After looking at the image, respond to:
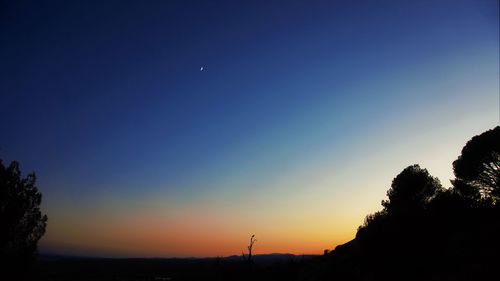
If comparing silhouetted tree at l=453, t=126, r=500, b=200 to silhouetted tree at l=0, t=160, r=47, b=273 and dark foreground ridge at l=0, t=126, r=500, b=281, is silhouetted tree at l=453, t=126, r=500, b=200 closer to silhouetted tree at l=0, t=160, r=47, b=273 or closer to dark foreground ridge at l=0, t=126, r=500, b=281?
dark foreground ridge at l=0, t=126, r=500, b=281

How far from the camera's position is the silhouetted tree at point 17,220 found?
91.6 feet

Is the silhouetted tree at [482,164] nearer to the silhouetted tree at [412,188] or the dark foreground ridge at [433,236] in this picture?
the dark foreground ridge at [433,236]

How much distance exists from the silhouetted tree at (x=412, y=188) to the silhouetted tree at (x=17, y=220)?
47.3 meters

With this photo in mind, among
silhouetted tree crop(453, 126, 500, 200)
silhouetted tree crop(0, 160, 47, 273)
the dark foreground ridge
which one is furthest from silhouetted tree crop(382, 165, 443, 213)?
silhouetted tree crop(0, 160, 47, 273)

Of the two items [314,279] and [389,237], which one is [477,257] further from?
[314,279]

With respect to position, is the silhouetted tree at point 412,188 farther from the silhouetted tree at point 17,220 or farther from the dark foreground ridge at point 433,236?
the silhouetted tree at point 17,220

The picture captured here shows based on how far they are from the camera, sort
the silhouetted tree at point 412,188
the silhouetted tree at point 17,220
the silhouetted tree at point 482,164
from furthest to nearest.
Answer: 1. the silhouetted tree at point 412,188
2. the silhouetted tree at point 482,164
3. the silhouetted tree at point 17,220

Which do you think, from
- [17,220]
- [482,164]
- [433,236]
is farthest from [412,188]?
[17,220]

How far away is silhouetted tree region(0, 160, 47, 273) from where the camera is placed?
1099 inches

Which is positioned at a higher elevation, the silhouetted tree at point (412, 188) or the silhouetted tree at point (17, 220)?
the silhouetted tree at point (412, 188)

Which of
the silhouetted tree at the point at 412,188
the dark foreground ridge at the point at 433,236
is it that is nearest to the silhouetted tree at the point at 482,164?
the dark foreground ridge at the point at 433,236

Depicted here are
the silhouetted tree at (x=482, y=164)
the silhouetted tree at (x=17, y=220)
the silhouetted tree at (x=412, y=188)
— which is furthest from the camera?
the silhouetted tree at (x=412, y=188)

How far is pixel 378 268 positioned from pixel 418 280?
223 inches

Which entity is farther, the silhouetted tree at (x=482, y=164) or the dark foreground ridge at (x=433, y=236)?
the silhouetted tree at (x=482, y=164)
